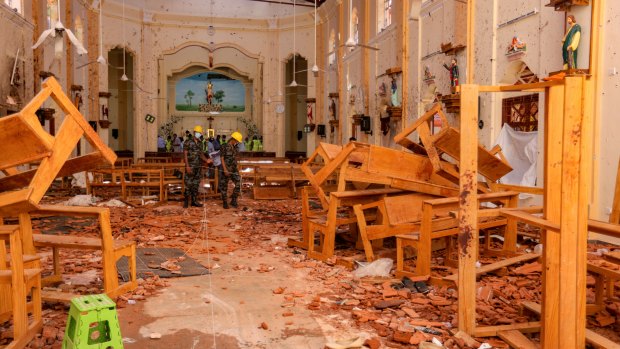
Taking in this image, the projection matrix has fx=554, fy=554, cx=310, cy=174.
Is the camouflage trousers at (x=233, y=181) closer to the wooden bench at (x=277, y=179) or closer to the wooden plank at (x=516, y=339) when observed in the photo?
the wooden bench at (x=277, y=179)

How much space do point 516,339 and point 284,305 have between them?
7.17 feet

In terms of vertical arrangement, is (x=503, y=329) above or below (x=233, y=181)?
below

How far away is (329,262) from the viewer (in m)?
7.18

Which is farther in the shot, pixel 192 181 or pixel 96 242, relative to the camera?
pixel 192 181

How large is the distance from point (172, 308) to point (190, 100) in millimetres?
29128

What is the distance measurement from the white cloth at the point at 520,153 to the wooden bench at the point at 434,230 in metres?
3.05

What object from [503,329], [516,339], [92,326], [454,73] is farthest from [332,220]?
[454,73]

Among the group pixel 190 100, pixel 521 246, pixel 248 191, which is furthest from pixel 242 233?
pixel 190 100

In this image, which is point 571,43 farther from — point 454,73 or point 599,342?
point 599,342

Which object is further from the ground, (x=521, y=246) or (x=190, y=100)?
(x=190, y=100)

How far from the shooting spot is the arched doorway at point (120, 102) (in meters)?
30.1

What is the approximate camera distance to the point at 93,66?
24375mm

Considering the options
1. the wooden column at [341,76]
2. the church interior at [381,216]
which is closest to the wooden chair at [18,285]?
the church interior at [381,216]

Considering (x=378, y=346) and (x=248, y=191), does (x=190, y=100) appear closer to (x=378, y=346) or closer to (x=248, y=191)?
(x=248, y=191)
